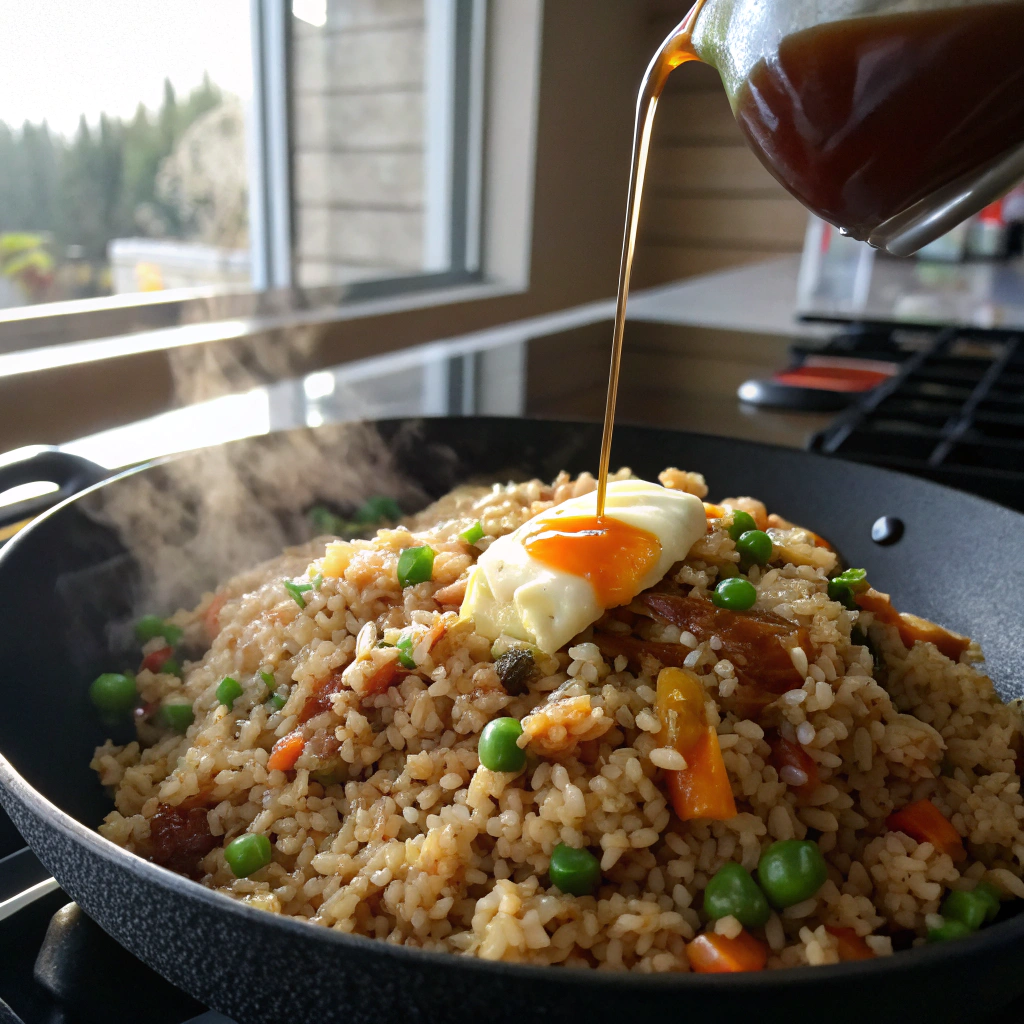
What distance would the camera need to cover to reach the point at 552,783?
1.30 metres

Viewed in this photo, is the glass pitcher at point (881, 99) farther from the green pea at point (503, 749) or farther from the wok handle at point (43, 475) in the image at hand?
the wok handle at point (43, 475)

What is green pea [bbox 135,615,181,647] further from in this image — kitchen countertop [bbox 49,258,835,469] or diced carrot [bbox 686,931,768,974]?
diced carrot [bbox 686,931,768,974]

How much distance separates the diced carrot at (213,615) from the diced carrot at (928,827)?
1282 millimetres

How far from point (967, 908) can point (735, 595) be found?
53 centimetres

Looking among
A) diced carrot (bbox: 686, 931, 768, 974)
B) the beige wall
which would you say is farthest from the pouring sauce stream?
the beige wall

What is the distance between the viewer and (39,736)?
4.84 feet

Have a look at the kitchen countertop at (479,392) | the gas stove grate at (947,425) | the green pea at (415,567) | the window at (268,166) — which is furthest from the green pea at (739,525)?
Result: the window at (268,166)

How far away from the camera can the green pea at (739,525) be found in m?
1.71

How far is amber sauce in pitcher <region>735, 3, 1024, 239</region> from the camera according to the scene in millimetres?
1056

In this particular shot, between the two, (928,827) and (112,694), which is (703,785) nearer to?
(928,827)

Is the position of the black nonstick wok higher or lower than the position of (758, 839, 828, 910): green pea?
higher

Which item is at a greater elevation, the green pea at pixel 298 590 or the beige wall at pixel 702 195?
the beige wall at pixel 702 195

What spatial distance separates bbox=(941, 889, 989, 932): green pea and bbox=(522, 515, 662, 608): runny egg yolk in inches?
23.7

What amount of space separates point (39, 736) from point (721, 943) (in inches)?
42.7
